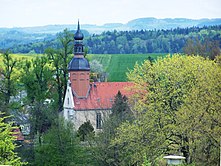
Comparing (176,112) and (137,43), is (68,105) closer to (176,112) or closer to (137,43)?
(176,112)

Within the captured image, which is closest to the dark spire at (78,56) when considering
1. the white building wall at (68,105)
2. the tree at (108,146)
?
the white building wall at (68,105)

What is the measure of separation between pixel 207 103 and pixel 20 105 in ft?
82.9

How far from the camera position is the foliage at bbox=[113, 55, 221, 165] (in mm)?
25000

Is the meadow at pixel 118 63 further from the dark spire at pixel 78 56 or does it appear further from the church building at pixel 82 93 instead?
the dark spire at pixel 78 56

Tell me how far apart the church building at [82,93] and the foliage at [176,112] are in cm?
2081

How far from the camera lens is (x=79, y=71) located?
49906 millimetres

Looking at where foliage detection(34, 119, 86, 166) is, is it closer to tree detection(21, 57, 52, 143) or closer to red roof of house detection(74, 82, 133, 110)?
tree detection(21, 57, 52, 143)

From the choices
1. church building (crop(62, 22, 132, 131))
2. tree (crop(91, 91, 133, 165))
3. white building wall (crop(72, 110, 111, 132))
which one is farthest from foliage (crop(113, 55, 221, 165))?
church building (crop(62, 22, 132, 131))

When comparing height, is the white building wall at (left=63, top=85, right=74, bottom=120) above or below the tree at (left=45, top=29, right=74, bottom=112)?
below

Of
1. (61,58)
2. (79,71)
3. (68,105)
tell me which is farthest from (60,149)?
(61,58)

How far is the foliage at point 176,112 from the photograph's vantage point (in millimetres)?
25000

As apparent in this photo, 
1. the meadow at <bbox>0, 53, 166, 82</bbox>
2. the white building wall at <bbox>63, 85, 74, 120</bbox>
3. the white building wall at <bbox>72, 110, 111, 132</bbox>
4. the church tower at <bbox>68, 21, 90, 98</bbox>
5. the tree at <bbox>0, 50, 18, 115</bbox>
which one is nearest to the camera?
the tree at <bbox>0, 50, 18, 115</bbox>

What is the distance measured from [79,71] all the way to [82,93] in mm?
2036

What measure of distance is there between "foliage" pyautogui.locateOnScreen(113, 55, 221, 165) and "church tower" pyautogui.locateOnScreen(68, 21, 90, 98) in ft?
→ 68.0
